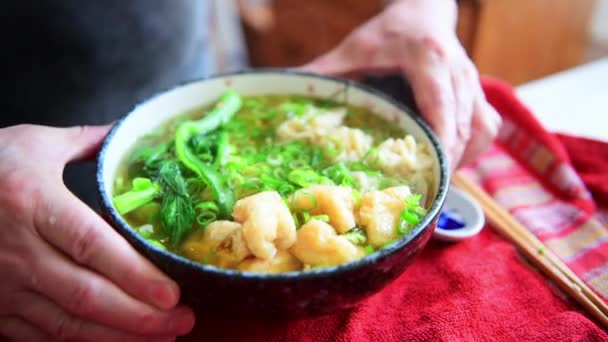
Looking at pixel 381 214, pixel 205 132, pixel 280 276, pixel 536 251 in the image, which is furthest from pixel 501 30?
pixel 280 276

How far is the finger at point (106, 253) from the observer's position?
86cm

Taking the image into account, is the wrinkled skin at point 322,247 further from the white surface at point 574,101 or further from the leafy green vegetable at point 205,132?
the white surface at point 574,101

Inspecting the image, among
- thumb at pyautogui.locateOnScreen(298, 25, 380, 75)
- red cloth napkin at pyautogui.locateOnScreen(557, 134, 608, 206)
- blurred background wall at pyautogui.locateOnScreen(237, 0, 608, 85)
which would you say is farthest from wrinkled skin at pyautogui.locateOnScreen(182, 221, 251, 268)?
blurred background wall at pyautogui.locateOnScreen(237, 0, 608, 85)

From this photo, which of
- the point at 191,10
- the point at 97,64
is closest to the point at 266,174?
the point at 97,64

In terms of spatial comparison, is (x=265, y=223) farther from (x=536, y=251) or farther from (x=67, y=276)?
(x=536, y=251)

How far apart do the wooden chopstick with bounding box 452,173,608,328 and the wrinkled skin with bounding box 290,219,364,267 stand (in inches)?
20.0

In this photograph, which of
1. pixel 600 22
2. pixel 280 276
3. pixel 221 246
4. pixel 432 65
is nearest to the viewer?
pixel 280 276

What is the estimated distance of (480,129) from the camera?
1421 millimetres

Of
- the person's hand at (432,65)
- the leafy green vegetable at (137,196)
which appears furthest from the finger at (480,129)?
the leafy green vegetable at (137,196)

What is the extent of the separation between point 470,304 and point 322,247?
14.6 inches

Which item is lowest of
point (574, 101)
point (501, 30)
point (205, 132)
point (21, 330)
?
point (501, 30)

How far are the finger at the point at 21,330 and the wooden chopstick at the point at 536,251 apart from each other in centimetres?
99

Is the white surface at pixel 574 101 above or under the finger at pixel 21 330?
under

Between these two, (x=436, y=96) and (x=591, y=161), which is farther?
(x=591, y=161)
